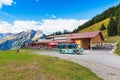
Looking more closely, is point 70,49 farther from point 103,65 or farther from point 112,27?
point 112,27

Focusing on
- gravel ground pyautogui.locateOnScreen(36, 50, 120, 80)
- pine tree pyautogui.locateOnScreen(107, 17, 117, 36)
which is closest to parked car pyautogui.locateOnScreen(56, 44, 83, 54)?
gravel ground pyautogui.locateOnScreen(36, 50, 120, 80)

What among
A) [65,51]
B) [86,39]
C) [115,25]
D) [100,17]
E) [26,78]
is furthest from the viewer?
[100,17]

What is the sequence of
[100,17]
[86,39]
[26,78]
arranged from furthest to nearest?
[100,17] < [86,39] < [26,78]

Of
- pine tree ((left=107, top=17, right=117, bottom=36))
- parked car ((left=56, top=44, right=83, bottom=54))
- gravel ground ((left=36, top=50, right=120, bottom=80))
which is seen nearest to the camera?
gravel ground ((left=36, top=50, right=120, bottom=80))

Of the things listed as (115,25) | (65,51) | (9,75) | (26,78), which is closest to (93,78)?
(26,78)

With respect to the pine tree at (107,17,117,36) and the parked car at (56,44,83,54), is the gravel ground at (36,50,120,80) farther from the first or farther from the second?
the pine tree at (107,17,117,36)

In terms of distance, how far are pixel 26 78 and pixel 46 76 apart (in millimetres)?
1293

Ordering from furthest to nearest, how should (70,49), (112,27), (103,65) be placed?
(112,27)
(70,49)
(103,65)

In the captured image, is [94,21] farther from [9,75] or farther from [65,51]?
[9,75]

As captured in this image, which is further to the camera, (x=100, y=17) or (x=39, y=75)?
(x=100, y=17)

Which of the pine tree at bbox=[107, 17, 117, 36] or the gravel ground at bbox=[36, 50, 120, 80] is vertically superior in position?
the pine tree at bbox=[107, 17, 117, 36]

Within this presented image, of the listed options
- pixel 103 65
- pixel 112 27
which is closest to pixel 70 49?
pixel 103 65

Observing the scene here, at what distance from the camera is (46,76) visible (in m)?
12.0

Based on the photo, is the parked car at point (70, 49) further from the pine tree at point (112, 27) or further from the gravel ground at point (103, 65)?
the pine tree at point (112, 27)
